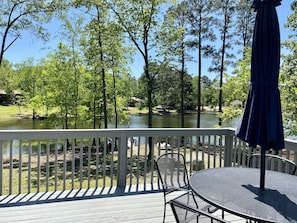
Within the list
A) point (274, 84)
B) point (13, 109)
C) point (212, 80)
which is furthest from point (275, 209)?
point (13, 109)

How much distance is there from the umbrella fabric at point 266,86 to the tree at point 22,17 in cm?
860

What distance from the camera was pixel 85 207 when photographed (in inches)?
128

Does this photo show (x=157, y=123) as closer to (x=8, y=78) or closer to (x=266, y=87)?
(x=8, y=78)

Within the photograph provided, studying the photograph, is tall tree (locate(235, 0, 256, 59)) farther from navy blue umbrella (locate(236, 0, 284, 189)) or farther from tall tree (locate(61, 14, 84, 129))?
navy blue umbrella (locate(236, 0, 284, 189))

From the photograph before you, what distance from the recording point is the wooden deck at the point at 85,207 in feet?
9.67

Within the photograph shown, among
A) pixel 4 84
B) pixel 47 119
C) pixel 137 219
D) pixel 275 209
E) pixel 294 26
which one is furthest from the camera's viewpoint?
pixel 4 84

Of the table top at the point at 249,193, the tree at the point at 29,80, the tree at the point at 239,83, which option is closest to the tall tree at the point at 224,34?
the tree at the point at 239,83

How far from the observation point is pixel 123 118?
647 inches

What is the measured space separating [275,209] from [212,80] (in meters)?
16.9

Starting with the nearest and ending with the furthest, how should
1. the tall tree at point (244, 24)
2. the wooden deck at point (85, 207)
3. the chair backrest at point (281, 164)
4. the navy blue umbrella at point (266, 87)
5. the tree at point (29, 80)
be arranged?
the navy blue umbrella at point (266, 87) → the chair backrest at point (281, 164) → the wooden deck at point (85, 207) → the tall tree at point (244, 24) → the tree at point (29, 80)

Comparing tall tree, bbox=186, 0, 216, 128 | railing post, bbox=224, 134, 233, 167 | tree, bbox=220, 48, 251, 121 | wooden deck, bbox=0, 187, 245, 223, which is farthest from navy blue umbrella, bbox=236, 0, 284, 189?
tall tree, bbox=186, 0, 216, 128

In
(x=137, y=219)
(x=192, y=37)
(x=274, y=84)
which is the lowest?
(x=137, y=219)

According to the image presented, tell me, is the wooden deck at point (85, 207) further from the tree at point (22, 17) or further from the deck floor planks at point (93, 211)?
the tree at point (22, 17)

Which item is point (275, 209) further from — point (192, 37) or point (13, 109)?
point (13, 109)
